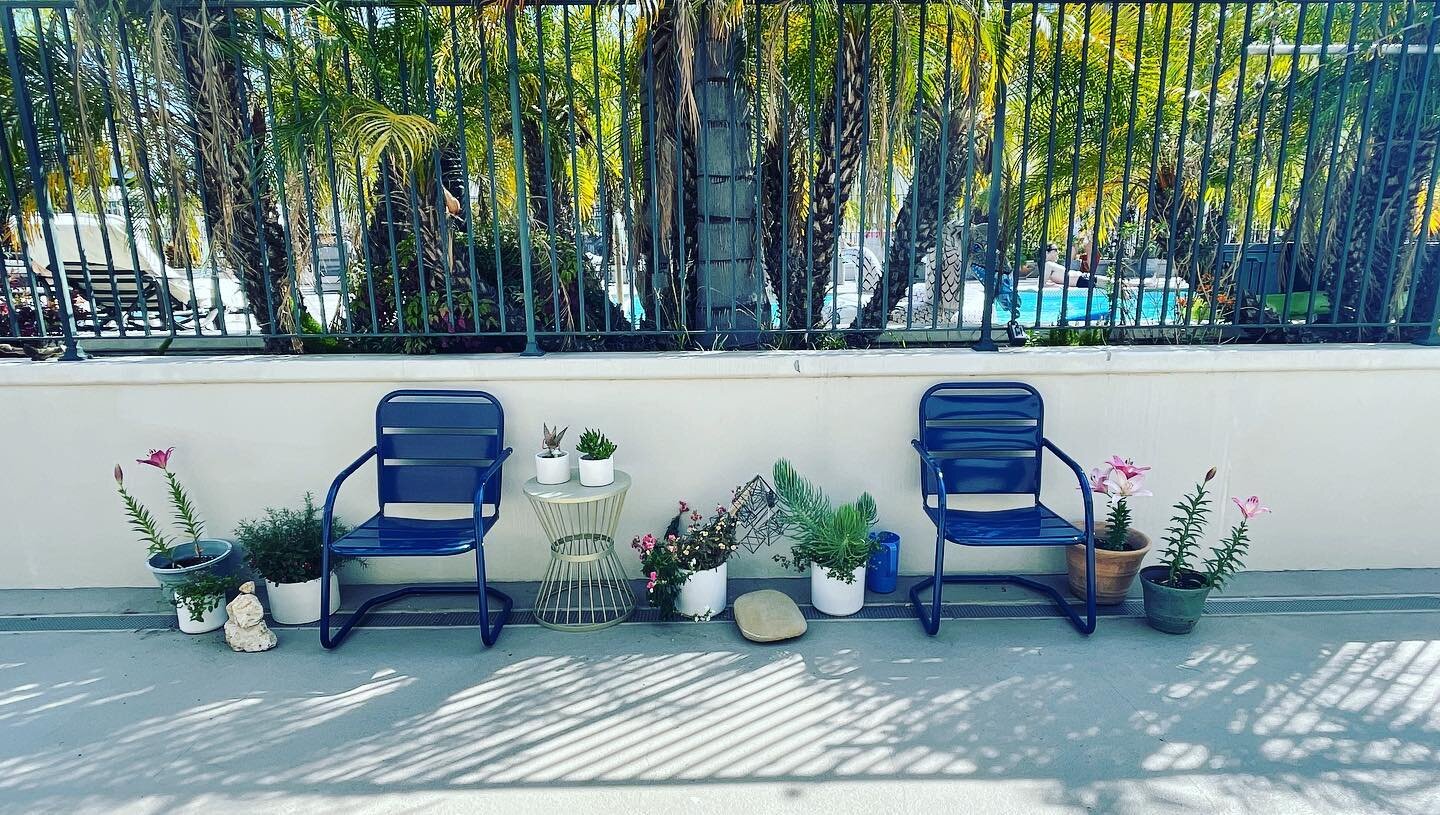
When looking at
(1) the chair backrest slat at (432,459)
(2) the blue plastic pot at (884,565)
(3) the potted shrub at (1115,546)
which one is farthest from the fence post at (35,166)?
(3) the potted shrub at (1115,546)

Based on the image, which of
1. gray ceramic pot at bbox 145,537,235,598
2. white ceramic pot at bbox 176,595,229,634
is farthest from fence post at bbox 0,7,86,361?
white ceramic pot at bbox 176,595,229,634

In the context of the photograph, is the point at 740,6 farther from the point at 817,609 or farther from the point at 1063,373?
the point at 817,609

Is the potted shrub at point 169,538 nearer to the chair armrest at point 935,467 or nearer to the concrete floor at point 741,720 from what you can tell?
the concrete floor at point 741,720

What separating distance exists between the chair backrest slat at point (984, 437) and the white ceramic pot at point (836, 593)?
0.51m

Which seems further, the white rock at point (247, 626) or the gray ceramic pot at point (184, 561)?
the gray ceramic pot at point (184, 561)

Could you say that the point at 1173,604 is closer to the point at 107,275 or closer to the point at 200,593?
the point at 200,593

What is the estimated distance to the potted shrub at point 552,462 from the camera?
3.37 metres

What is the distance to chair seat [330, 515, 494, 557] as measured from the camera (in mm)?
3061

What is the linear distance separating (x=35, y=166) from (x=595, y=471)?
2.72m

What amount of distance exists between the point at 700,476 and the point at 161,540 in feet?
7.57

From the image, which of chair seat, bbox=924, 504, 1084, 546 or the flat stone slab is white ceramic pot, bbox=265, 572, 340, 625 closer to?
the flat stone slab

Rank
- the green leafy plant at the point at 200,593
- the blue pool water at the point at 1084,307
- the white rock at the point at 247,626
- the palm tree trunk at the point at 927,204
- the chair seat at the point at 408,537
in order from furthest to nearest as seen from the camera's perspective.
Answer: the palm tree trunk at the point at 927,204, the blue pool water at the point at 1084,307, the green leafy plant at the point at 200,593, the white rock at the point at 247,626, the chair seat at the point at 408,537

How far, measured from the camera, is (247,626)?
318cm

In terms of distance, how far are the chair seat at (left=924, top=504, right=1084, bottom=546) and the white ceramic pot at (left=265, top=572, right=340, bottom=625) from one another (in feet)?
8.46
